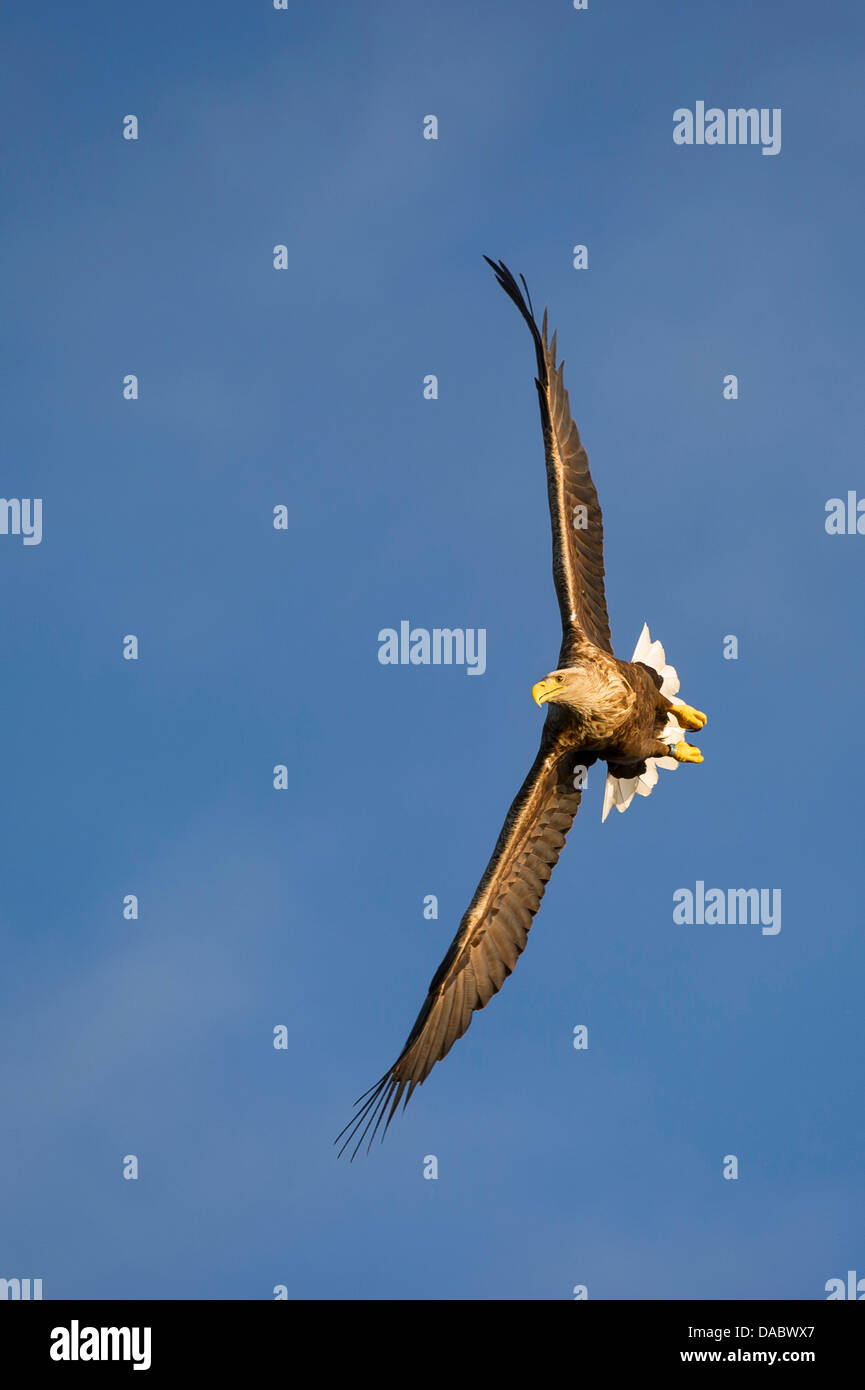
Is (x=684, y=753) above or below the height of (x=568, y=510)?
below

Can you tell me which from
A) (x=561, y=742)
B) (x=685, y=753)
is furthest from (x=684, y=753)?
(x=561, y=742)

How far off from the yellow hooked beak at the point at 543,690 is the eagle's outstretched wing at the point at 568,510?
1217mm

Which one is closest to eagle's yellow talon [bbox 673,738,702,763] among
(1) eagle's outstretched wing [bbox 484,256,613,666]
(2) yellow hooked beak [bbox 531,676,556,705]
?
(1) eagle's outstretched wing [bbox 484,256,613,666]

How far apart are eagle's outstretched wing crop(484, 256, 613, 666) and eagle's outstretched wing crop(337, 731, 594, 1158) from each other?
4.23 feet

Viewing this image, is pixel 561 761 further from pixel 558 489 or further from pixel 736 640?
pixel 736 640

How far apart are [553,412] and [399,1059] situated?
663cm

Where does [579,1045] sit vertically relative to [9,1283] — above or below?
above

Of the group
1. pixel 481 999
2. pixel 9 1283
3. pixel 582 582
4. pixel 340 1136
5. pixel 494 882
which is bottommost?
pixel 9 1283

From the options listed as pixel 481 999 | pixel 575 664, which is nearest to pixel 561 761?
pixel 575 664

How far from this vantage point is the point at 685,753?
19.8 metres

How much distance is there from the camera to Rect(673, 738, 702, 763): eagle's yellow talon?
19797 millimetres

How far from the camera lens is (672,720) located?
64.9 feet

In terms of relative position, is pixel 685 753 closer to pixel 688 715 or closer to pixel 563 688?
pixel 688 715

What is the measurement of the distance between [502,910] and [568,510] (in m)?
3.99
